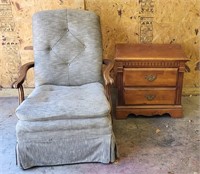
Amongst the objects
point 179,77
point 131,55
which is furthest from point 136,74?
point 179,77

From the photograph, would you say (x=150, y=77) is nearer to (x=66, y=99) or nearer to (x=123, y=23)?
(x=123, y=23)

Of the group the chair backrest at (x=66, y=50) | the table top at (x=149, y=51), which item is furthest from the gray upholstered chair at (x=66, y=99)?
the table top at (x=149, y=51)

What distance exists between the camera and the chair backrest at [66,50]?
7.41ft

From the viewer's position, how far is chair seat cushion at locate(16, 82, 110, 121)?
5.72 feet

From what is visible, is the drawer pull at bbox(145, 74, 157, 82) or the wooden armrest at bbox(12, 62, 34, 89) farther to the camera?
the drawer pull at bbox(145, 74, 157, 82)

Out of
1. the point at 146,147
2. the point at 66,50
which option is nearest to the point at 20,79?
the point at 66,50

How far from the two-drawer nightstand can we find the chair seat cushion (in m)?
0.36

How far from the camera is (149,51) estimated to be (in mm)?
2400

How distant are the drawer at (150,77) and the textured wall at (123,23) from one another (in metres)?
0.53

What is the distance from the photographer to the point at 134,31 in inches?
106

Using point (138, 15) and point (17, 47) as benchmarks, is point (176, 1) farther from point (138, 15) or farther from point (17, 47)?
point (17, 47)

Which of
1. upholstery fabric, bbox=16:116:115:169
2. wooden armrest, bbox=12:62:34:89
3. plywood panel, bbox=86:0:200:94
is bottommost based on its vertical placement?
upholstery fabric, bbox=16:116:115:169

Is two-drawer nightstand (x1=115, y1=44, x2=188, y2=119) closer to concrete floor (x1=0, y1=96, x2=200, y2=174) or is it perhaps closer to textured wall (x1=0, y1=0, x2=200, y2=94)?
concrete floor (x1=0, y1=96, x2=200, y2=174)

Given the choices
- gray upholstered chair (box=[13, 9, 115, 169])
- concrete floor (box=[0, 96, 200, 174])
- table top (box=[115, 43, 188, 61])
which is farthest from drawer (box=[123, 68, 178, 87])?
concrete floor (box=[0, 96, 200, 174])
